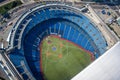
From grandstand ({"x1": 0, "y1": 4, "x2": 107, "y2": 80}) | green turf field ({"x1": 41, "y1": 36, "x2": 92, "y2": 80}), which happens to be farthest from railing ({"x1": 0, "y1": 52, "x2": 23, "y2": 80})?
green turf field ({"x1": 41, "y1": 36, "x2": 92, "y2": 80})

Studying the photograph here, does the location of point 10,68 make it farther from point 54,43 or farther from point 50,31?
point 50,31

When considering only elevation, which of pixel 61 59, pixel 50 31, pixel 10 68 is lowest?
pixel 61 59

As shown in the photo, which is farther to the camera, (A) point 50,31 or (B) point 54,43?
(A) point 50,31

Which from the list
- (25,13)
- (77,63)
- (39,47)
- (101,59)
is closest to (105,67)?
(101,59)

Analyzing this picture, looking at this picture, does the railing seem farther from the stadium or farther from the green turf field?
the green turf field

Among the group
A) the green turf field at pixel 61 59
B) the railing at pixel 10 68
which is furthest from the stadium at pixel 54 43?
the railing at pixel 10 68

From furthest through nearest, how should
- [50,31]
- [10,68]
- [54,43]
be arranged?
[50,31] → [54,43] → [10,68]

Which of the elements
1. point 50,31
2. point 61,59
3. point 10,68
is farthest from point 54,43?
point 10,68

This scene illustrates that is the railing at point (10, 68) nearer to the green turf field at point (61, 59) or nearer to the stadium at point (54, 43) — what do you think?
the stadium at point (54, 43)
